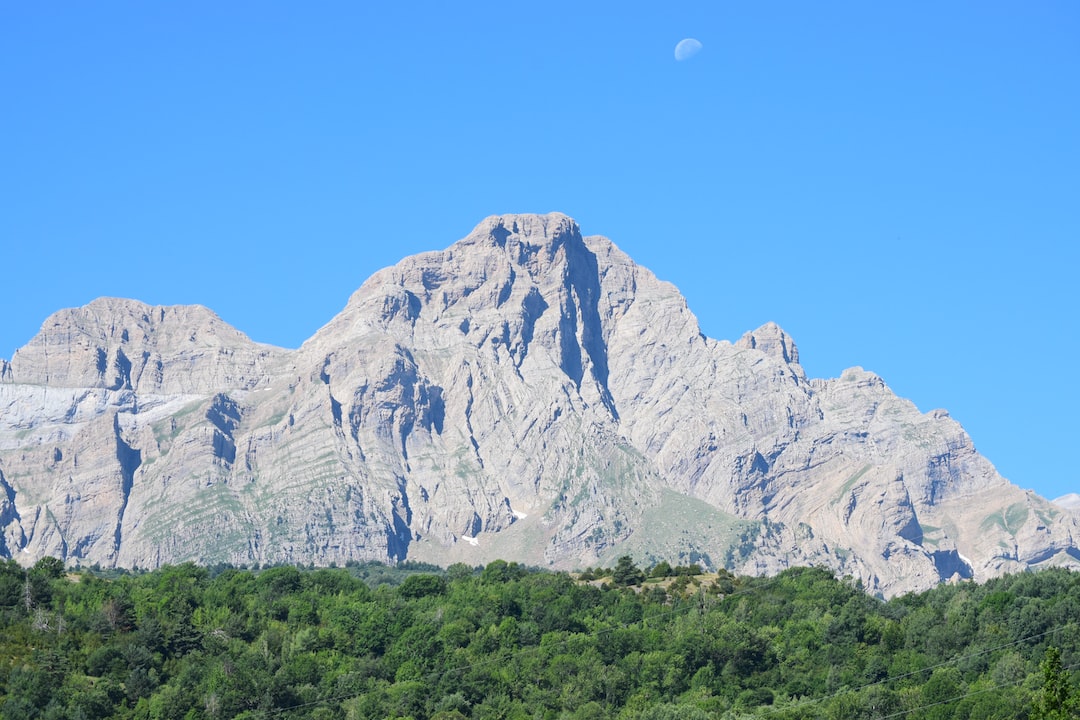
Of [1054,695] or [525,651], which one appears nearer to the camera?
[1054,695]

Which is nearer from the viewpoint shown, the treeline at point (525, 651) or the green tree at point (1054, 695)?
the green tree at point (1054, 695)

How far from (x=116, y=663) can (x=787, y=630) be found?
61208 millimetres

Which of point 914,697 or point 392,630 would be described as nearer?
point 914,697

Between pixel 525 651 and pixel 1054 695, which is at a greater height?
pixel 525 651

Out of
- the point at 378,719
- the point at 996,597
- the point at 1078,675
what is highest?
the point at 996,597

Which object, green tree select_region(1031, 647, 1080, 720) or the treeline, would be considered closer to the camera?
green tree select_region(1031, 647, 1080, 720)

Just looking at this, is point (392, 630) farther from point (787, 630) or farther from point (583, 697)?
point (787, 630)

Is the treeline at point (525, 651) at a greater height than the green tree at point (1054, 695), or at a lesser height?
greater

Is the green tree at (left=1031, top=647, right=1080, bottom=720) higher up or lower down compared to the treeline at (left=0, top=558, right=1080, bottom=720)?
lower down

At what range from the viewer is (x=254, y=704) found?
14200 cm

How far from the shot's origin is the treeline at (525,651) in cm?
13950

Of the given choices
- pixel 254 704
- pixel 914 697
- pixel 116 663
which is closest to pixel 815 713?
pixel 914 697

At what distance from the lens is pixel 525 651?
159125 millimetres

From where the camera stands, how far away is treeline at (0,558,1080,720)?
458 ft
